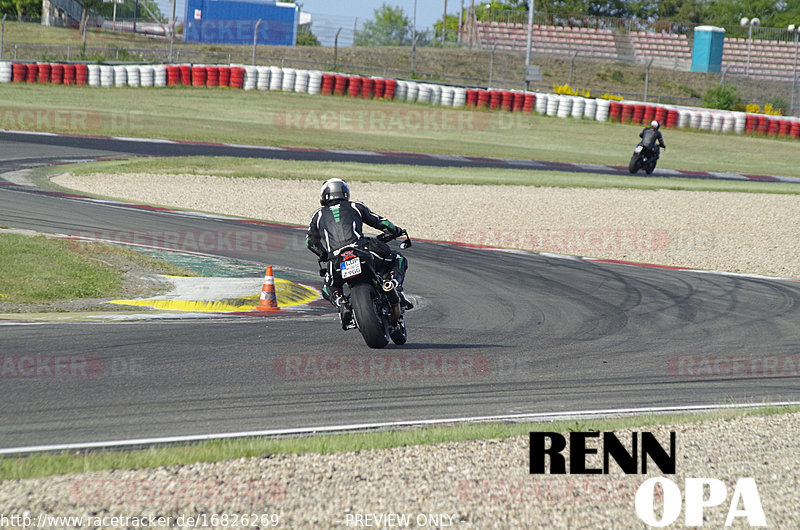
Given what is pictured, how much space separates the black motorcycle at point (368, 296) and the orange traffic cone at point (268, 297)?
1.88m

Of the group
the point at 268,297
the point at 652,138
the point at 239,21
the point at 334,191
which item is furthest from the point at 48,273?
the point at 239,21

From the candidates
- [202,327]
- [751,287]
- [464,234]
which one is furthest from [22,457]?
[464,234]

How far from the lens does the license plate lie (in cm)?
771

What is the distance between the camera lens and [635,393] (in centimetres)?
721

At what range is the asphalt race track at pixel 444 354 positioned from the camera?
5.96 metres

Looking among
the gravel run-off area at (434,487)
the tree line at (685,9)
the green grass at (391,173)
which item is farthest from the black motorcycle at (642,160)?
the tree line at (685,9)

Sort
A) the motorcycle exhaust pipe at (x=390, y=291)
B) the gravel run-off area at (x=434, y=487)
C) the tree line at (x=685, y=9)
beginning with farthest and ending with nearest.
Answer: the tree line at (x=685, y=9), the motorcycle exhaust pipe at (x=390, y=291), the gravel run-off area at (x=434, y=487)

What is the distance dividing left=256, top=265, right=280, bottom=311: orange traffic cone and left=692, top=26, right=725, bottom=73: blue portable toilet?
5289cm

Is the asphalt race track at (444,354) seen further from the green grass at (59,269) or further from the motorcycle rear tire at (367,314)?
the green grass at (59,269)

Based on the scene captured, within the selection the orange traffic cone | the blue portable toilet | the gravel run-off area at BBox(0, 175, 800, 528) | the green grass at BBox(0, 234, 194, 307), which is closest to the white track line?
the gravel run-off area at BBox(0, 175, 800, 528)

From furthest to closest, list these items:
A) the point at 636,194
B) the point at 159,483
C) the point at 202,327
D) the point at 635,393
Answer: the point at 636,194, the point at 202,327, the point at 635,393, the point at 159,483

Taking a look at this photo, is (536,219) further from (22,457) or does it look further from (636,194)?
(22,457)

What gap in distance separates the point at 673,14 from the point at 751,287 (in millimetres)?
80418

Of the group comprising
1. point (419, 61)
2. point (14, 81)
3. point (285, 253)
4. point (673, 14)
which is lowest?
point (285, 253)
